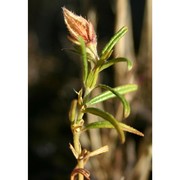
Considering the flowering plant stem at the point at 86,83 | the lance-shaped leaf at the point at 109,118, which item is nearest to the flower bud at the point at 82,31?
the flowering plant stem at the point at 86,83

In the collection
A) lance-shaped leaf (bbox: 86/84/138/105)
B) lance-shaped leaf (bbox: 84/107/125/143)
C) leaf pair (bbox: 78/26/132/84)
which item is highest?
leaf pair (bbox: 78/26/132/84)

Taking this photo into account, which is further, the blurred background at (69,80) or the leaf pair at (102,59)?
the blurred background at (69,80)

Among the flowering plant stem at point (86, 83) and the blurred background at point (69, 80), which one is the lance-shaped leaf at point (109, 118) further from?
the blurred background at point (69, 80)

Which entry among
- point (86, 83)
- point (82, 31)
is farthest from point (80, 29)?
point (86, 83)

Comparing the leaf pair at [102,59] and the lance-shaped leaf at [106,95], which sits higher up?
the leaf pair at [102,59]

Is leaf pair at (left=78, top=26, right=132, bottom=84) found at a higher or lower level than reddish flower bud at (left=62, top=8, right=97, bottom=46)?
lower

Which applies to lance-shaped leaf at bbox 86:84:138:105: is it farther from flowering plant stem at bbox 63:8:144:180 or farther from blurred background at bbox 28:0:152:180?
blurred background at bbox 28:0:152:180

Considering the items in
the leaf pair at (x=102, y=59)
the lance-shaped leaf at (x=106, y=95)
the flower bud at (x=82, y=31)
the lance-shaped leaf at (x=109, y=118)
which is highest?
the flower bud at (x=82, y=31)

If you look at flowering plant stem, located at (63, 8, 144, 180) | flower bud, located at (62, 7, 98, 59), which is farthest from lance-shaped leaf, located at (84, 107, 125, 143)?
flower bud, located at (62, 7, 98, 59)

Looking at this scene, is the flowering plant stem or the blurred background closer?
the flowering plant stem
